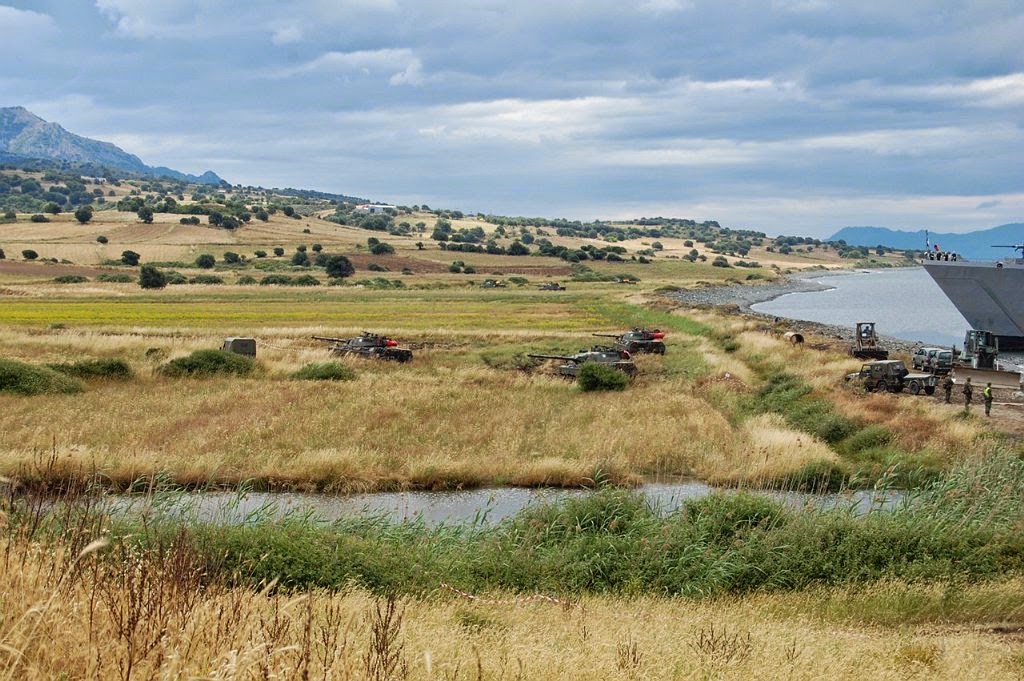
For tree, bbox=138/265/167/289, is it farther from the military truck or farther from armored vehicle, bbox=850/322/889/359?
the military truck

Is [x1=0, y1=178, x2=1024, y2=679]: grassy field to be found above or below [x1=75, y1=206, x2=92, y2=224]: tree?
below

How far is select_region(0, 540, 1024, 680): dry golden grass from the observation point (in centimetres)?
547

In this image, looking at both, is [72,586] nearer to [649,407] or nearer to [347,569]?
[347,569]

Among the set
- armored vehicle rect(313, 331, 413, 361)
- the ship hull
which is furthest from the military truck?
the ship hull

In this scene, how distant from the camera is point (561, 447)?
2733 cm

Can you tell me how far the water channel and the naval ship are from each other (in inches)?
2120

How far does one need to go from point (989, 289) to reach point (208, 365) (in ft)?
201

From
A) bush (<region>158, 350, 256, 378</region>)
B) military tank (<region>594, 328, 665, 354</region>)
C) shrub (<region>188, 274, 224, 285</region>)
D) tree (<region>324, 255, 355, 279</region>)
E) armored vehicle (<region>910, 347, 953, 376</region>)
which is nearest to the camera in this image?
bush (<region>158, 350, 256, 378</region>)

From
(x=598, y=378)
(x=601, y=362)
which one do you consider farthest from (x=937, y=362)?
(x=598, y=378)

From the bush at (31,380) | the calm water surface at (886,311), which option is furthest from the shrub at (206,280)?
the bush at (31,380)

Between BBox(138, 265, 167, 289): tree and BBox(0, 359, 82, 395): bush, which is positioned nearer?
BBox(0, 359, 82, 395): bush

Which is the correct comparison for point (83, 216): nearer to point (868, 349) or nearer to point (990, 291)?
point (990, 291)

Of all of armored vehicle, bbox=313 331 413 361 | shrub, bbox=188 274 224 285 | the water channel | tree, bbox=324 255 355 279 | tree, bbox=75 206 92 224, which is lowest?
the water channel

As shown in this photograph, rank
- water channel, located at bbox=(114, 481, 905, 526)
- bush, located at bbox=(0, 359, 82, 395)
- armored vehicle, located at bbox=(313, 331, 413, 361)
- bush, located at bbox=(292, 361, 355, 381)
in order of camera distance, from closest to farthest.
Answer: water channel, located at bbox=(114, 481, 905, 526) < bush, located at bbox=(0, 359, 82, 395) < bush, located at bbox=(292, 361, 355, 381) < armored vehicle, located at bbox=(313, 331, 413, 361)
